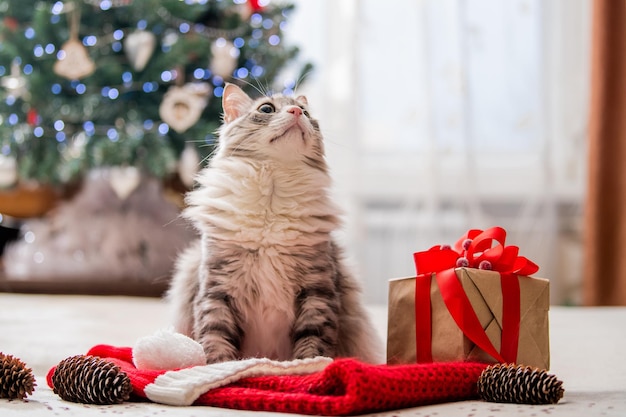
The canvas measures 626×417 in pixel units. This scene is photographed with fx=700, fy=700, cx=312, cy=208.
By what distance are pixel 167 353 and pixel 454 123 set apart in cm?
216

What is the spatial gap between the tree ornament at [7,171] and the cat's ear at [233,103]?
5.67 feet

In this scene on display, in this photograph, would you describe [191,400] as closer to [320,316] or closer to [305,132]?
[320,316]

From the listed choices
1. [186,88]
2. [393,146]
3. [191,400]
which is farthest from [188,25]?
[191,400]

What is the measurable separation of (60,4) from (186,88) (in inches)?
23.4

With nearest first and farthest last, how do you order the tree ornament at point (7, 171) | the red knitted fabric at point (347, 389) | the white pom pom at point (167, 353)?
1. the red knitted fabric at point (347, 389)
2. the white pom pom at point (167, 353)
3. the tree ornament at point (7, 171)

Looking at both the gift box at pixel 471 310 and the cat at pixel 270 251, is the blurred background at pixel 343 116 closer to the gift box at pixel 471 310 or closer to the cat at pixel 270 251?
the cat at pixel 270 251

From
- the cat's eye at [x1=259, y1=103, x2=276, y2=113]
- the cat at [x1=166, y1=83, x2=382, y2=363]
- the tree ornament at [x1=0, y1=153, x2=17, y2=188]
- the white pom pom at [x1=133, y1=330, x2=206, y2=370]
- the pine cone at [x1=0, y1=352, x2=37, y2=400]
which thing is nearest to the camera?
the pine cone at [x1=0, y1=352, x2=37, y2=400]

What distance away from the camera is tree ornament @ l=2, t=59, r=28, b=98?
A: 104 inches

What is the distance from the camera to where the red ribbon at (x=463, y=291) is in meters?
1.09

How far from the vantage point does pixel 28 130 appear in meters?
2.70

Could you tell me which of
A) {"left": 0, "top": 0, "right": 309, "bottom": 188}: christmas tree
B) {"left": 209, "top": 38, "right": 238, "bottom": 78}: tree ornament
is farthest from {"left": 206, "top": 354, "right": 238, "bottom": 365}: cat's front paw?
{"left": 209, "top": 38, "right": 238, "bottom": 78}: tree ornament

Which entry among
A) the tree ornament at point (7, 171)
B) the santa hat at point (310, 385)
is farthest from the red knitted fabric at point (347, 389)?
the tree ornament at point (7, 171)

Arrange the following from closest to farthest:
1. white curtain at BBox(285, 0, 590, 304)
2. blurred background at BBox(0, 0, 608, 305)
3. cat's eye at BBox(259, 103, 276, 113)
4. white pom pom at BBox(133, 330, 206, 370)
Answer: white pom pom at BBox(133, 330, 206, 370), cat's eye at BBox(259, 103, 276, 113), blurred background at BBox(0, 0, 608, 305), white curtain at BBox(285, 0, 590, 304)

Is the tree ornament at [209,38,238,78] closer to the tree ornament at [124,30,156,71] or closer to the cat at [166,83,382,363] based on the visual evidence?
the tree ornament at [124,30,156,71]
